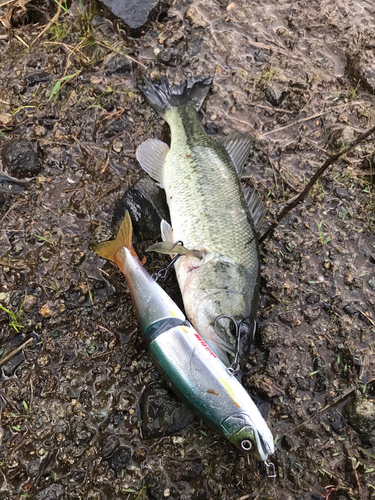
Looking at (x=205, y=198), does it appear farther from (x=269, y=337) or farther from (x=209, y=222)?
(x=269, y=337)

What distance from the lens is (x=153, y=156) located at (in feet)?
12.4

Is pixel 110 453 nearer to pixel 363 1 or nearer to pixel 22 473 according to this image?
pixel 22 473

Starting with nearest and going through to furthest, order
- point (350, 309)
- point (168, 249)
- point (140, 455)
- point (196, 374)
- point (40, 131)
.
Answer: point (196, 374) → point (140, 455) → point (168, 249) → point (350, 309) → point (40, 131)

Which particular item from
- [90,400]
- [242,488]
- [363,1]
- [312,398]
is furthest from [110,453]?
[363,1]

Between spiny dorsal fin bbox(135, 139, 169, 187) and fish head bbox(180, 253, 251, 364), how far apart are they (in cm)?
116

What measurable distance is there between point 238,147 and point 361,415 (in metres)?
2.87

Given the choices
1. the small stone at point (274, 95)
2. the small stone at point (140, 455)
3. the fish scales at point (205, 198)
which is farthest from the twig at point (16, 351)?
the small stone at point (274, 95)

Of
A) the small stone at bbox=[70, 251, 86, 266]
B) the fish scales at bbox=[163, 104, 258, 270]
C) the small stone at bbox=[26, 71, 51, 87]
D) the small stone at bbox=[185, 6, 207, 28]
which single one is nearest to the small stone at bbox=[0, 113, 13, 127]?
the small stone at bbox=[26, 71, 51, 87]

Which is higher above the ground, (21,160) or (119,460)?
(21,160)

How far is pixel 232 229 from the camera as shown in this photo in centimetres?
325

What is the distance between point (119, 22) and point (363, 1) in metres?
3.40

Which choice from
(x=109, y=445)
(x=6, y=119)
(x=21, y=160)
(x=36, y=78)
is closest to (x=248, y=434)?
(x=109, y=445)

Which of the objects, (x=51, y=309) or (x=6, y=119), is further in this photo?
(x=6, y=119)

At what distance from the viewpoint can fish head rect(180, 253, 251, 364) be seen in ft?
9.39
